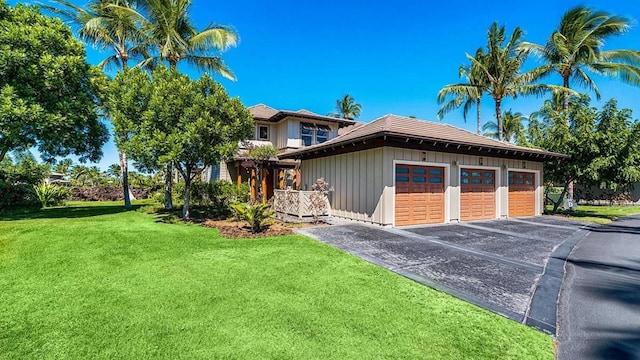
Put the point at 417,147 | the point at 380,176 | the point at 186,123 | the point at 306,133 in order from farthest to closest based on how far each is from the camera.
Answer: the point at 306,133
the point at 417,147
the point at 380,176
the point at 186,123

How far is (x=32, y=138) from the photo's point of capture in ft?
37.2

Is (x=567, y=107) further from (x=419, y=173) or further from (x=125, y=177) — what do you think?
(x=125, y=177)

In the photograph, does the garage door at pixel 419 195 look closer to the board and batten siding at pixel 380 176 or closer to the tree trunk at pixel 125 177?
the board and batten siding at pixel 380 176

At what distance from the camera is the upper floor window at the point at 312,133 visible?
19.2 metres

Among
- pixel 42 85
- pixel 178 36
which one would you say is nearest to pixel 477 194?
pixel 178 36

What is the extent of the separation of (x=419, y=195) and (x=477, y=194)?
3475 mm

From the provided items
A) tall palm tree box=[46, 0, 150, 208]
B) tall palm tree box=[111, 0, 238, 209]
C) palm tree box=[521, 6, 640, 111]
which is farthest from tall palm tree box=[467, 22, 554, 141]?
→ tall palm tree box=[46, 0, 150, 208]

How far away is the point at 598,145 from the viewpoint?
13.6m

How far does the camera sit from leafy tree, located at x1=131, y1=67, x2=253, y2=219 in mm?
9016

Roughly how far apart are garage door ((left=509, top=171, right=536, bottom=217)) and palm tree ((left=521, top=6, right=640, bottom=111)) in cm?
734

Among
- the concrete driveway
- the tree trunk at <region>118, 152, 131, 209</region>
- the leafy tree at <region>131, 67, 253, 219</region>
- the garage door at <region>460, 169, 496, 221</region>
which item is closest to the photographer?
the concrete driveway

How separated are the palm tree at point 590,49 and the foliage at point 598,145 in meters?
4.02

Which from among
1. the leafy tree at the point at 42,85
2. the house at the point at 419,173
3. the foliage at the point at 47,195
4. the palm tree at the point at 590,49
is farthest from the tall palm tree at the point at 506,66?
the foliage at the point at 47,195

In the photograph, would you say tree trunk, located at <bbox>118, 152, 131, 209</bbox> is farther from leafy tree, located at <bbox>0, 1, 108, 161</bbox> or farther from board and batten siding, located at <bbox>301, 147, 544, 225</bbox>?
board and batten siding, located at <bbox>301, 147, 544, 225</bbox>
